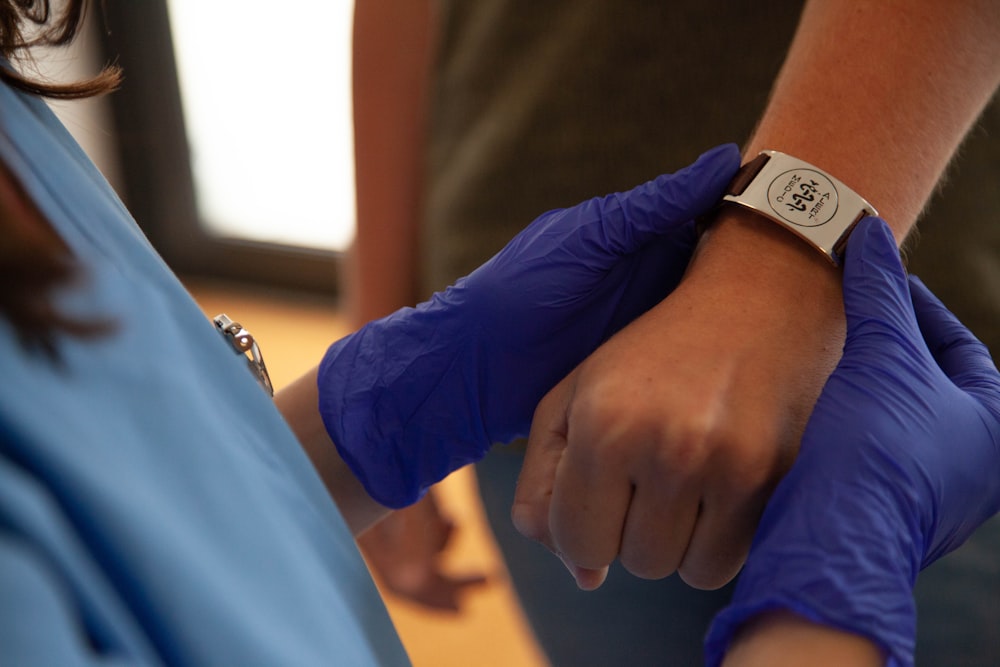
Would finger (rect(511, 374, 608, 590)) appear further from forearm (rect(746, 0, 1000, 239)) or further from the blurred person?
forearm (rect(746, 0, 1000, 239))

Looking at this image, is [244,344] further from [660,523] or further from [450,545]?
[450,545]

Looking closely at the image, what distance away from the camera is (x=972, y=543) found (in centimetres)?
77

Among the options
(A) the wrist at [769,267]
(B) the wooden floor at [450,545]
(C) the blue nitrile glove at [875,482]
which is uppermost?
(A) the wrist at [769,267]

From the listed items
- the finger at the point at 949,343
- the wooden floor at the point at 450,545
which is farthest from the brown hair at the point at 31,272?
the wooden floor at the point at 450,545

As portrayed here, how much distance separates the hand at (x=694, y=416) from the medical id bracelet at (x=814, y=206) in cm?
2

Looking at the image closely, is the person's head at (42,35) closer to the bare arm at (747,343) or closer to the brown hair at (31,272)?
the brown hair at (31,272)

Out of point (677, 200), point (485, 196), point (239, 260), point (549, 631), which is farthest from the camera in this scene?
point (239, 260)

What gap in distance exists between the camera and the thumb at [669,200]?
65 centimetres

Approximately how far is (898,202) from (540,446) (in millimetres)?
333

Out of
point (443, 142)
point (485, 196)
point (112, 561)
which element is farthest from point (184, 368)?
point (443, 142)

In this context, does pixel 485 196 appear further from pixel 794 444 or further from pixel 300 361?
pixel 300 361

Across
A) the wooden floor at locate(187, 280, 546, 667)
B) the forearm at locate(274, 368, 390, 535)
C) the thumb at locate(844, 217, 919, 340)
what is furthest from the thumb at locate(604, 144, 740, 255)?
the wooden floor at locate(187, 280, 546, 667)

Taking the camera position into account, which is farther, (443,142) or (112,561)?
(443,142)

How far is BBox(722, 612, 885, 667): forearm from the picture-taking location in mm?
456
